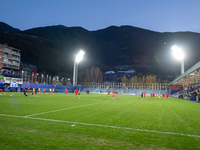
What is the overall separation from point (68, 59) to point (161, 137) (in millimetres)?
193070

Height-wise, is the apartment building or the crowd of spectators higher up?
the apartment building

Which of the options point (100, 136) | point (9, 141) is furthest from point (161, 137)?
point (9, 141)

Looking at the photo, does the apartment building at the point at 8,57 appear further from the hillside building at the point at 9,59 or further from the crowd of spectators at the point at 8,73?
the crowd of spectators at the point at 8,73

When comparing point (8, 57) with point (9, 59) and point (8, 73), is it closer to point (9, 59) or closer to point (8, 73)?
point (9, 59)

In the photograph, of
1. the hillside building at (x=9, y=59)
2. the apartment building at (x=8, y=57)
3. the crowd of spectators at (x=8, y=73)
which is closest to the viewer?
the crowd of spectators at (x=8, y=73)

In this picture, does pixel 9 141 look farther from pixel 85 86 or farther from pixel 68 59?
pixel 68 59

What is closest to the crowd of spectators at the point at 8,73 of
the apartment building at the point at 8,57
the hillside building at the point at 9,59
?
the hillside building at the point at 9,59

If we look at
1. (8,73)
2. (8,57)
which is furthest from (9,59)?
(8,73)

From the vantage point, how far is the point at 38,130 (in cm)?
553

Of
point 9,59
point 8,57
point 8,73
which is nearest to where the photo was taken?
point 8,73

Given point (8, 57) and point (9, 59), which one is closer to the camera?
point (8, 57)

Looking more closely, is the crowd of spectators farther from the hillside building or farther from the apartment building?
the apartment building

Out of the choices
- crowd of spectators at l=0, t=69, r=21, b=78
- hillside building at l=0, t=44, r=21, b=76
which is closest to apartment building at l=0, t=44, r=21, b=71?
hillside building at l=0, t=44, r=21, b=76

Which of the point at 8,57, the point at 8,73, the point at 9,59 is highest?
the point at 8,57
